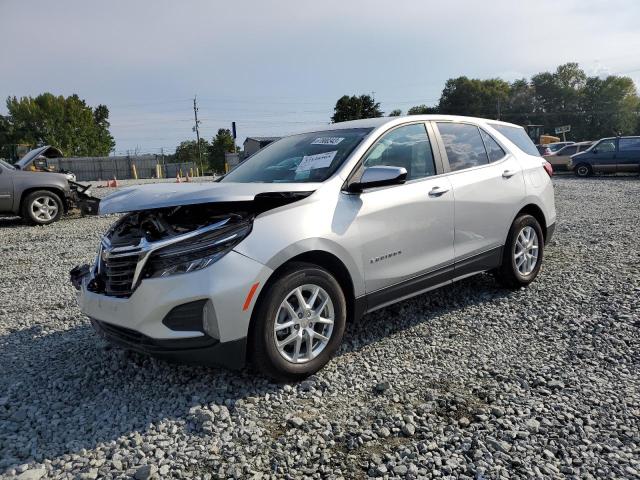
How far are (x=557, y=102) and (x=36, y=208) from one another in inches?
3953

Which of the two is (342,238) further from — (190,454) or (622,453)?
(622,453)

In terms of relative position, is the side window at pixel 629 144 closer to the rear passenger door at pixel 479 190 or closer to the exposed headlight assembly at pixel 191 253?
the rear passenger door at pixel 479 190

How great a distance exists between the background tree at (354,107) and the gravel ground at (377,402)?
65011 mm

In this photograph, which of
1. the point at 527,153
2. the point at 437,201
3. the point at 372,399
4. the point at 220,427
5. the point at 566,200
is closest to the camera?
the point at 220,427

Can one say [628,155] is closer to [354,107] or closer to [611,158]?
[611,158]

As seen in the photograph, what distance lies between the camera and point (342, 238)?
10.8 ft

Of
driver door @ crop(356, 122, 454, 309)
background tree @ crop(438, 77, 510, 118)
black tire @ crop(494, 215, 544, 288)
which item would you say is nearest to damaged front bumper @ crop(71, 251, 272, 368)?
driver door @ crop(356, 122, 454, 309)

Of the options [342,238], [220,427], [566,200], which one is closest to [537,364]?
[342,238]

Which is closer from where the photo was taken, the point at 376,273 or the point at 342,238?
the point at 342,238

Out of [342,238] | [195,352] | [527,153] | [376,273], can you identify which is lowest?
[195,352]

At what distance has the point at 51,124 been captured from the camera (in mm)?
75688

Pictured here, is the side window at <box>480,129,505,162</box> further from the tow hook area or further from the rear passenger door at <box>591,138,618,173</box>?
the rear passenger door at <box>591,138,618,173</box>

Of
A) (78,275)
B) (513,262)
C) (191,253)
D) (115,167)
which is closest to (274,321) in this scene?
(191,253)

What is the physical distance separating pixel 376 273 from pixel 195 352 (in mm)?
1363
